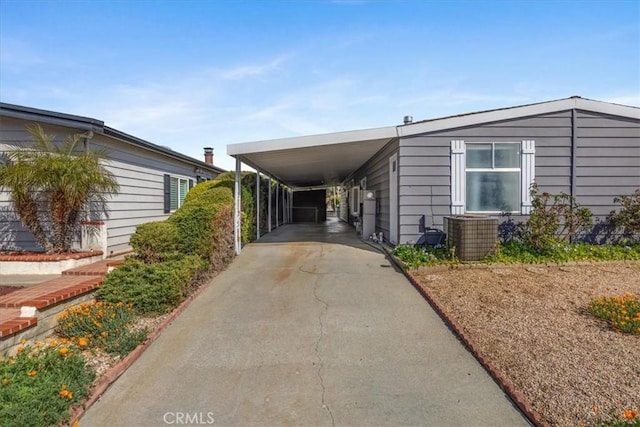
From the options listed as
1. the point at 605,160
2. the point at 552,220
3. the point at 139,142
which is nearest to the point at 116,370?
the point at 139,142

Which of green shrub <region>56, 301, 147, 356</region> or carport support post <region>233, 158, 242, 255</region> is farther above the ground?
carport support post <region>233, 158, 242, 255</region>

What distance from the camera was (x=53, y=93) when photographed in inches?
430

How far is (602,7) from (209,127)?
13100 millimetres

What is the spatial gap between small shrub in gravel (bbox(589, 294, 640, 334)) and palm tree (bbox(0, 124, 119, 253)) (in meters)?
7.89

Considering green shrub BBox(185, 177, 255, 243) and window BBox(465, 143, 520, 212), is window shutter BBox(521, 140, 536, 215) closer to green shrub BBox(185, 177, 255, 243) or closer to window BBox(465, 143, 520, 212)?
window BBox(465, 143, 520, 212)

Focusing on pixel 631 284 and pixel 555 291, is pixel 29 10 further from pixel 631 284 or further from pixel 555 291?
pixel 631 284

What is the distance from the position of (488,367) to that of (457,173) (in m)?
5.12

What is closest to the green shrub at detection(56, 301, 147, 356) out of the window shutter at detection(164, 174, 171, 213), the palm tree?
the palm tree

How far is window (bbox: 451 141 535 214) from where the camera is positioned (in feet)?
24.8

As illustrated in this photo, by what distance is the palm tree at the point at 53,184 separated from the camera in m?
6.04

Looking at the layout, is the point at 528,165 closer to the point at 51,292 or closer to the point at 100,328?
the point at 100,328

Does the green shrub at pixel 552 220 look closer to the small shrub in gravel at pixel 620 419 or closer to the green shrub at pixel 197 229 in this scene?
the small shrub in gravel at pixel 620 419

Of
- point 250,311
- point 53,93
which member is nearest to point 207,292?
point 250,311

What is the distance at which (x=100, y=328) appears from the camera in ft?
12.6
